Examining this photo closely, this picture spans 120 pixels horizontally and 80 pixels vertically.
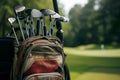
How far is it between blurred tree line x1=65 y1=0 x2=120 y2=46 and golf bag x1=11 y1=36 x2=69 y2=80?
34.7m

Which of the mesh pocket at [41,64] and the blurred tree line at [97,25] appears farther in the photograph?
the blurred tree line at [97,25]

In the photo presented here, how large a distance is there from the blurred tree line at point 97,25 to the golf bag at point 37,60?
3471 centimetres

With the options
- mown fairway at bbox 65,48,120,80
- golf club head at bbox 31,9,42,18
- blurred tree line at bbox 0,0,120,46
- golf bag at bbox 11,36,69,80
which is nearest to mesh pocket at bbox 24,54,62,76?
golf bag at bbox 11,36,69,80

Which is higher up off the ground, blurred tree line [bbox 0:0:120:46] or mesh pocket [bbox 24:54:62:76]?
mesh pocket [bbox 24:54:62:76]

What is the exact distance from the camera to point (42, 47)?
2188 millimetres

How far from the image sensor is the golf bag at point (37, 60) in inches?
85.2

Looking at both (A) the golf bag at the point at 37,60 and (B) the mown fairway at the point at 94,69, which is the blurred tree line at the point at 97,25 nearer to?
(B) the mown fairway at the point at 94,69

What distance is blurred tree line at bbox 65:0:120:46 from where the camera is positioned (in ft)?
128

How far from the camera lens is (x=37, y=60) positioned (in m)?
2.19

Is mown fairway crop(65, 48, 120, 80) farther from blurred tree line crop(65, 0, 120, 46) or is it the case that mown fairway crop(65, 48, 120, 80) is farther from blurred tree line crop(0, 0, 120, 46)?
blurred tree line crop(65, 0, 120, 46)

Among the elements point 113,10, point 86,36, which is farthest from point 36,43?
point 86,36

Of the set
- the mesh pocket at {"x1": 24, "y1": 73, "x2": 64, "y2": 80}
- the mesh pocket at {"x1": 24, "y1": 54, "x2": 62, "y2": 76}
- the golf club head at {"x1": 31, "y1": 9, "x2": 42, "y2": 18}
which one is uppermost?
the golf club head at {"x1": 31, "y1": 9, "x2": 42, "y2": 18}

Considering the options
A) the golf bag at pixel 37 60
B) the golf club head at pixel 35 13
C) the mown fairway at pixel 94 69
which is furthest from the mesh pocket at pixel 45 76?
the mown fairway at pixel 94 69

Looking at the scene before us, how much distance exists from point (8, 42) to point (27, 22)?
1.08 feet
